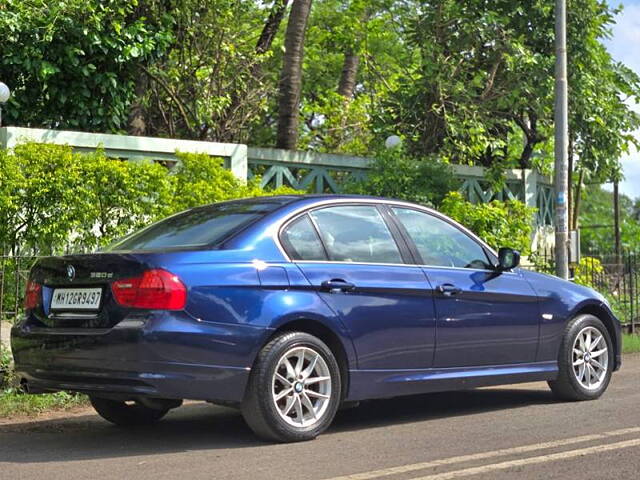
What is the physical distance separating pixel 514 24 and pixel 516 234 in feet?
16.7

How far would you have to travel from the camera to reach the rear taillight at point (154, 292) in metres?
6.37

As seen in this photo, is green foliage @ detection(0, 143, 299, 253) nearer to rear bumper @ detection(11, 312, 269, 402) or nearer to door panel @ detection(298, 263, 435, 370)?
rear bumper @ detection(11, 312, 269, 402)

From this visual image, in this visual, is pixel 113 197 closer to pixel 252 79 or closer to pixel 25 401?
pixel 25 401

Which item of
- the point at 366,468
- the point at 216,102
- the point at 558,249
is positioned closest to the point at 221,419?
the point at 366,468

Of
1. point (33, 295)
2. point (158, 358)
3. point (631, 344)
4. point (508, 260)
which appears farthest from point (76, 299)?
point (631, 344)

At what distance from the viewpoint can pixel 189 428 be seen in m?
7.71

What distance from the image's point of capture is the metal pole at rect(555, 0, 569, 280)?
14984 millimetres

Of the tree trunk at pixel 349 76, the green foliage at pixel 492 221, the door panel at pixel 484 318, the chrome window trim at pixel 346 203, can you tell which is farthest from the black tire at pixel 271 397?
the tree trunk at pixel 349 76

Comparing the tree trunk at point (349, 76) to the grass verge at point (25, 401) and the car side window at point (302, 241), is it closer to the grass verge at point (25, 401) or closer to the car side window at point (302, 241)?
the grass verge at point (25, 401)

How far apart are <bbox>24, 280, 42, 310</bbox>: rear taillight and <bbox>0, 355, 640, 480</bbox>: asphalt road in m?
0.92

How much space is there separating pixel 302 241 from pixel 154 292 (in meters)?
1.23

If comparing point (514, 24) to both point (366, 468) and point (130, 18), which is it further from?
point (366, 468)

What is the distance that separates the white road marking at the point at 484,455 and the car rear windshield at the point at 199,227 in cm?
186

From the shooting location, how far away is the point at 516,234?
17.5 m
